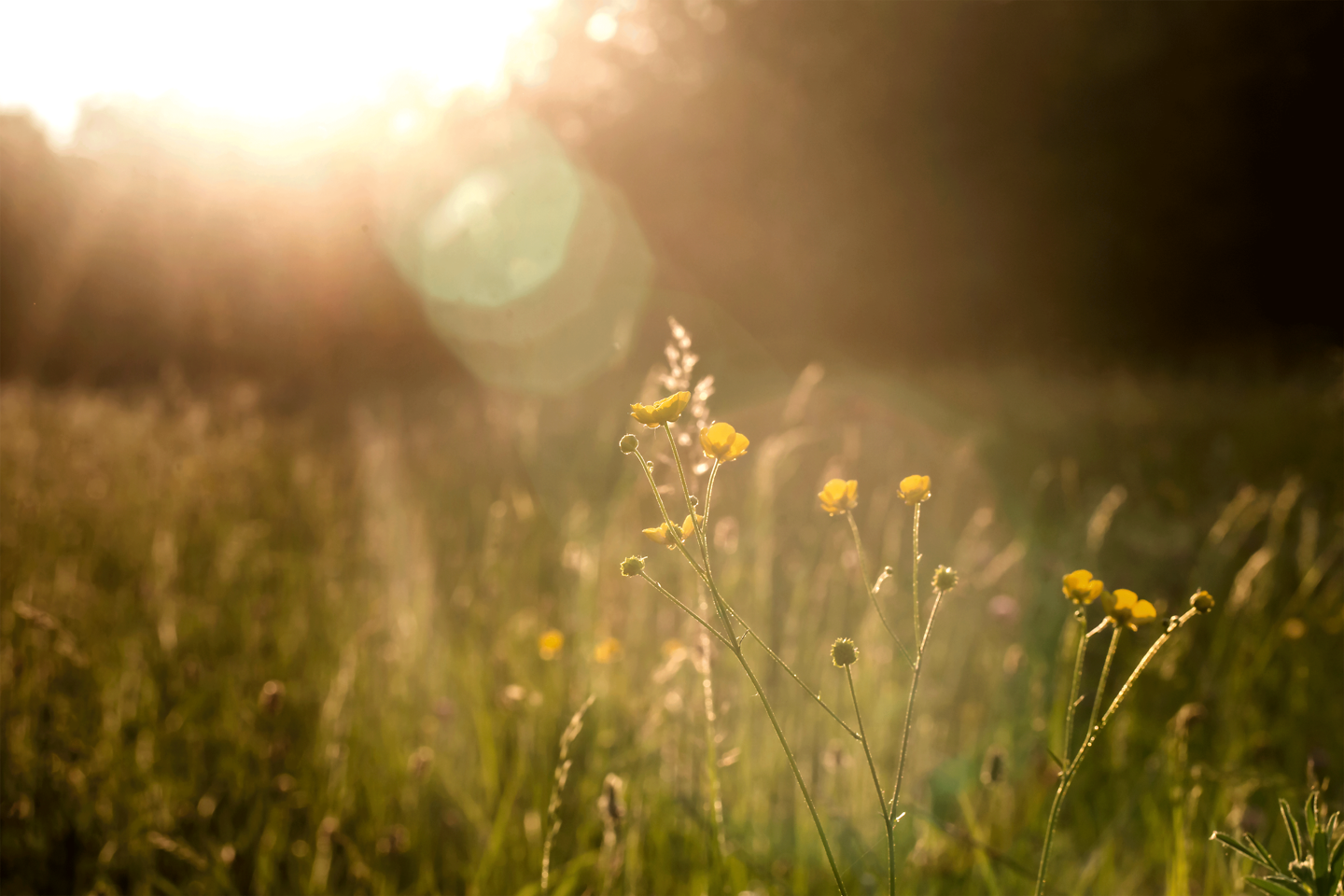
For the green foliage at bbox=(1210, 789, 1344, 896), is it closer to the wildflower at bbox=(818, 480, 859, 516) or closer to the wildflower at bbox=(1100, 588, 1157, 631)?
the wildflower at bbox=(1100, 588, 1157, 631)

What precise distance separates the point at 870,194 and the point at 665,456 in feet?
32.5

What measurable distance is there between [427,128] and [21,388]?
4867 millimetres

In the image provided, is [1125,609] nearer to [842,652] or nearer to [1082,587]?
[1082,587]

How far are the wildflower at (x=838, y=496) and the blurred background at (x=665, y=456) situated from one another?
554 mm

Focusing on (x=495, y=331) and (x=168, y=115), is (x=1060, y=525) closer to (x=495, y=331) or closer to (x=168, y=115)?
(x=495, y=331)

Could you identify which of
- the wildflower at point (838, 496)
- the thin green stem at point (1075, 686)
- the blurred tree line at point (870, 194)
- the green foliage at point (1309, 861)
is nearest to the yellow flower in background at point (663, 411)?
the wildflower at point (838, 496)

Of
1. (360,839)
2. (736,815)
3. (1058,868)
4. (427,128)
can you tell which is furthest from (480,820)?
(427,128)

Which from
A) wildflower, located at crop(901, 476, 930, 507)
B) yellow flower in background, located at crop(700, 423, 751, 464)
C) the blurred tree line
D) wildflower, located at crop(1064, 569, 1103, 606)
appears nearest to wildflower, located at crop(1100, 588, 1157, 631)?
wildflower, located at crop(1064, 569, 1103, 606)

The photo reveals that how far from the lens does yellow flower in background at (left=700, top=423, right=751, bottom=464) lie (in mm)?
595

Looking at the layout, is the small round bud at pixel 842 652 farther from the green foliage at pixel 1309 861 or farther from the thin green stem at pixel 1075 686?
the green foliage at pixel 1309 861

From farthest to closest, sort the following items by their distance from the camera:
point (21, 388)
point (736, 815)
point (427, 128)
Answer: point (427, 128)
point (21, 388)
point (736, 815)

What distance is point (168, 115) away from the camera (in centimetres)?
1008

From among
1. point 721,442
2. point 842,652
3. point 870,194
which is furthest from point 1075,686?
point 870,194

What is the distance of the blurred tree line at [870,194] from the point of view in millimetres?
8594
